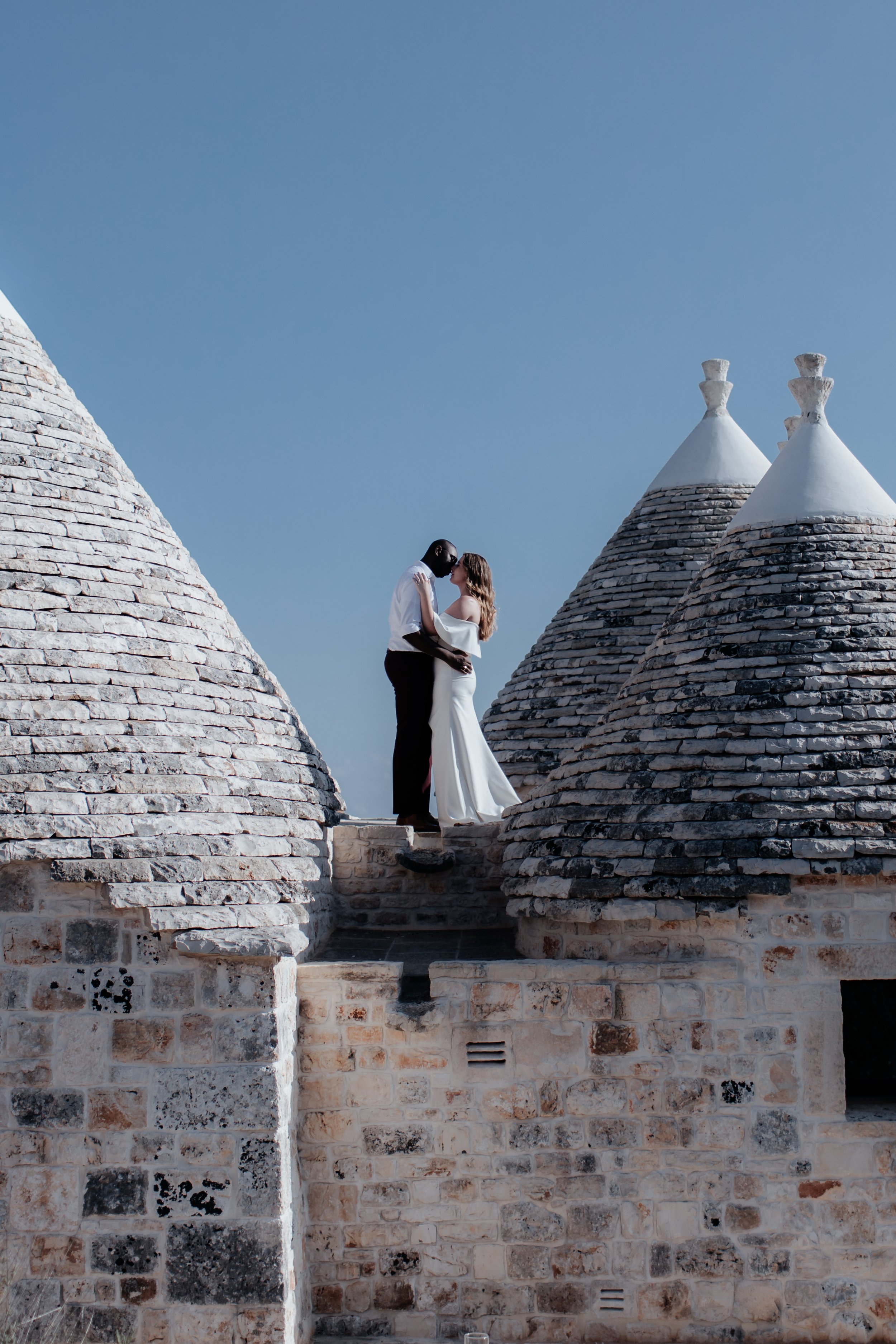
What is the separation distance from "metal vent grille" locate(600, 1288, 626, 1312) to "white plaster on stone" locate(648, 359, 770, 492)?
22.7 feet

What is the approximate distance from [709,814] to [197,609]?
9.82 feet

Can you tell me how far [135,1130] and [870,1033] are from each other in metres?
4.75

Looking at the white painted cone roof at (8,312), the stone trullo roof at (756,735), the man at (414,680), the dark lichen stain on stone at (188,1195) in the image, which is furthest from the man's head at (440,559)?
the dark lichen stain on stone at (188,1195)

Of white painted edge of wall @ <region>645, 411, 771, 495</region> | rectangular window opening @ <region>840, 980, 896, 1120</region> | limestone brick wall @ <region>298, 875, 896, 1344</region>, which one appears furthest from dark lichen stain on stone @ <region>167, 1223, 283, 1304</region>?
white painted edge of wall @ <region>645, 411, 771, 495</region>

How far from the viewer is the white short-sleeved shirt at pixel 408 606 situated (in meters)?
8.57

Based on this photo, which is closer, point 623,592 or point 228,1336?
point 228,1336

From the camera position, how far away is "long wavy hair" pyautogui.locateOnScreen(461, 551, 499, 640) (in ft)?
28.9

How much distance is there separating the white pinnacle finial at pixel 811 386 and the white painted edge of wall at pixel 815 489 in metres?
0.27

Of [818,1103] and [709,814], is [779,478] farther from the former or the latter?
[818,1103]

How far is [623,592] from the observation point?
35.4 feet

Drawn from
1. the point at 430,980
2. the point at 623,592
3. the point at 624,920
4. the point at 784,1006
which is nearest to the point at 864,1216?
the point at 784,1006

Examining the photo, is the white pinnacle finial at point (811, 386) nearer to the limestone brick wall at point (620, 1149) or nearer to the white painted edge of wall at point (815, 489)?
the white painted edge of wall at point (815, 489)

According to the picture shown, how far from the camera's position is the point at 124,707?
6.27 meters

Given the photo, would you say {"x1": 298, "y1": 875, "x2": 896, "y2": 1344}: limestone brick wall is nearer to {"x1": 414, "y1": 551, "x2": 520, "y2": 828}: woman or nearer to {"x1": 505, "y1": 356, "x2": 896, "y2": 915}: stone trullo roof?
{"x1": 505, "y1": 356, "x2": 896, "y2": 915}: stone trullo roof
